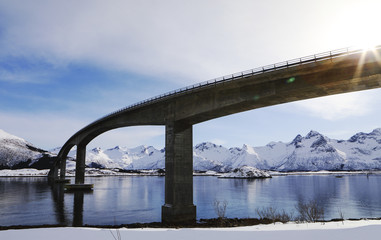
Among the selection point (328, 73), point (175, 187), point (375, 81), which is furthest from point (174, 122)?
point (375, 81)

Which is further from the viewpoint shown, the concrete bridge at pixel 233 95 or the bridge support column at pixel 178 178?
the bridge support column at pixel 178 178

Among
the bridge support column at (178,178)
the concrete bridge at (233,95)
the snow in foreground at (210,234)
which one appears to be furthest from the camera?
the bridge support column at (178,178)

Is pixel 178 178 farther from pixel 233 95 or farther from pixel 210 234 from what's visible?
pixel 210 234

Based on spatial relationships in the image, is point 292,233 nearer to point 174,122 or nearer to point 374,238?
point 374,238

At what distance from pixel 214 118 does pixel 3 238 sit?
940 inches

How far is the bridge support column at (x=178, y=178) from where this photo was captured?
1181 inches

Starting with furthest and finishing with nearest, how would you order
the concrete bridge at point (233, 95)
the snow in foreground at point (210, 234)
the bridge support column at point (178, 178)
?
1. the bridge support column at point (178, 178)
2. the concrete bridge at point (233, 95)
3. the snow in foreground at point (210, 234)

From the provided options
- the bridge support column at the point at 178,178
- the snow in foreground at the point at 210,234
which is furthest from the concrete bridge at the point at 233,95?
the snow in foreground at the point at 210,234

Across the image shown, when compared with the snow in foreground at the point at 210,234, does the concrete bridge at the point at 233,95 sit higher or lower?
higher

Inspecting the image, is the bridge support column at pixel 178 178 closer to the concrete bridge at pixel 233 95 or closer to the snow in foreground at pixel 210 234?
the concrete bridge at pixel 233 95

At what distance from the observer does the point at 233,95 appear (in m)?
29.3

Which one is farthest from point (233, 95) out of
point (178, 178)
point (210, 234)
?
point (210, 234)

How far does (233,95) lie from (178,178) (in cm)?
1050

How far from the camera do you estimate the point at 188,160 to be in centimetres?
3155
